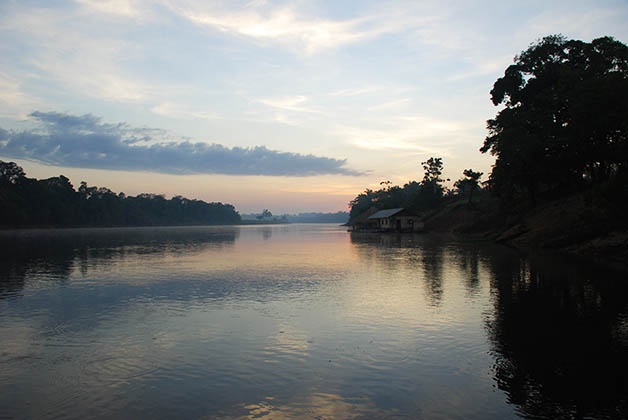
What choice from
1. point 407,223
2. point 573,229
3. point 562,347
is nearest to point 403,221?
point 407,223

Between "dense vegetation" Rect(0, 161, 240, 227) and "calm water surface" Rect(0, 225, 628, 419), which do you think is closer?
"calm water surface" Rect(0, 225, 628, 419)

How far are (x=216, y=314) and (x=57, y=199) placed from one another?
151 metres

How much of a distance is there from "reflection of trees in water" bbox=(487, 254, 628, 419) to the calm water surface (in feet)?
0.15

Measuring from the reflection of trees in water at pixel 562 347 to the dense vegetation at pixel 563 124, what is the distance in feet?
62.8

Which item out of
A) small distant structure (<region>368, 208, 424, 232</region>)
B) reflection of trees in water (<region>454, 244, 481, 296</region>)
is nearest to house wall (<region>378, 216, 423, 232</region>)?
small distant structure (<region>368, 208, 424, 232</region>)

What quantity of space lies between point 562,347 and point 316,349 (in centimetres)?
585

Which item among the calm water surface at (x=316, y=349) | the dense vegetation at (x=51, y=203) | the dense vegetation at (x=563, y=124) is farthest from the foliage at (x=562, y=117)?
the dense vegetation at (x=51, y=203)

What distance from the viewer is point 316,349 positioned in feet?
34.3

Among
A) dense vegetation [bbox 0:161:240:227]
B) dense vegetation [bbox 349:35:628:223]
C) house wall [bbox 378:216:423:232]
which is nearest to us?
dense vegetation [bbox 349:35:628:223]

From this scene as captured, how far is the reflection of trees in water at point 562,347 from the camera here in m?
7.39

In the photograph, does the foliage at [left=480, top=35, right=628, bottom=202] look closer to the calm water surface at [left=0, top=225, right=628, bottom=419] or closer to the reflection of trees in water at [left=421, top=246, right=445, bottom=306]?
the reflection of trees in water at [left=421, top=246, right=445, bottom=306]

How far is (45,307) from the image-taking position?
15.2 meters

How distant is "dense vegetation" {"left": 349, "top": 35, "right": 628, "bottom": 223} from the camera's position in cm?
3725

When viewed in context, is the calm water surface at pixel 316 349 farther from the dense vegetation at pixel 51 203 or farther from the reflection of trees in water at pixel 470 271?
the dense vegetation at pixel 51 203
